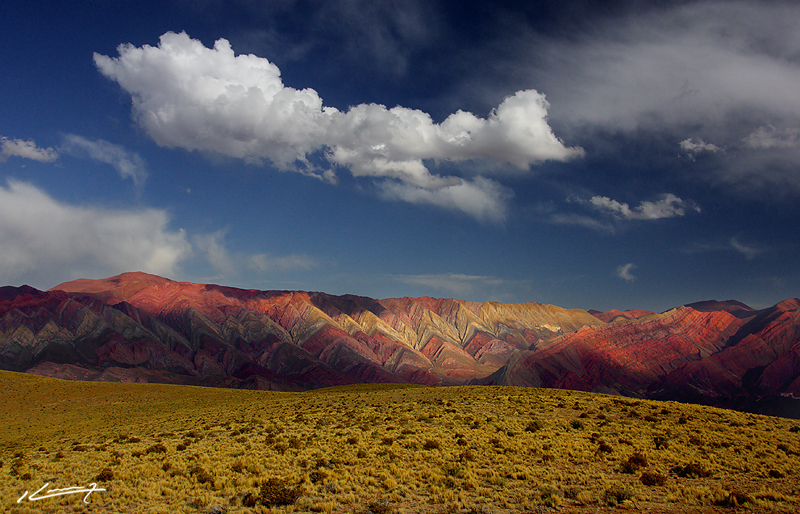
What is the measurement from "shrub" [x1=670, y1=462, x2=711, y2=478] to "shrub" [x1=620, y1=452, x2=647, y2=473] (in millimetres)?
1304

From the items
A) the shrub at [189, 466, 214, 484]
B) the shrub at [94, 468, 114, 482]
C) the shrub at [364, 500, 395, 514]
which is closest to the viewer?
the shrub at [364, 500, 395, 514]

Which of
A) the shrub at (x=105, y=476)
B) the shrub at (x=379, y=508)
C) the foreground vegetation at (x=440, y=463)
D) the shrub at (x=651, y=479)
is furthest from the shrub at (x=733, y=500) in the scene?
the shrub at (x=105, y=476)

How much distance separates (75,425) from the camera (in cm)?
4662

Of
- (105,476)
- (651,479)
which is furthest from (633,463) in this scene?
(105,476)

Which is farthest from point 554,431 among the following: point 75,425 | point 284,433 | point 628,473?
point 75,425

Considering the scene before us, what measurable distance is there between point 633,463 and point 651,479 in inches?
93.4

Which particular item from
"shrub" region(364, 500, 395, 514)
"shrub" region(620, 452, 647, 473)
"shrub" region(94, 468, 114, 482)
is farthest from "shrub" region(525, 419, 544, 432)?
"shrub" region(94, 468, 114, 482)

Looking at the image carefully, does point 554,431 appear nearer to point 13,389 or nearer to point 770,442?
point 770,442

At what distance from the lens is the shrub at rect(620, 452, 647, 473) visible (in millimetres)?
20609

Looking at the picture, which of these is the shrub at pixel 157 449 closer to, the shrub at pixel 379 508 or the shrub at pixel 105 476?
the shrub at pixel 105 476

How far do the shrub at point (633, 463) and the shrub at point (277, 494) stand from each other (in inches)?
596

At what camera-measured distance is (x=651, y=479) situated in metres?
18.9
